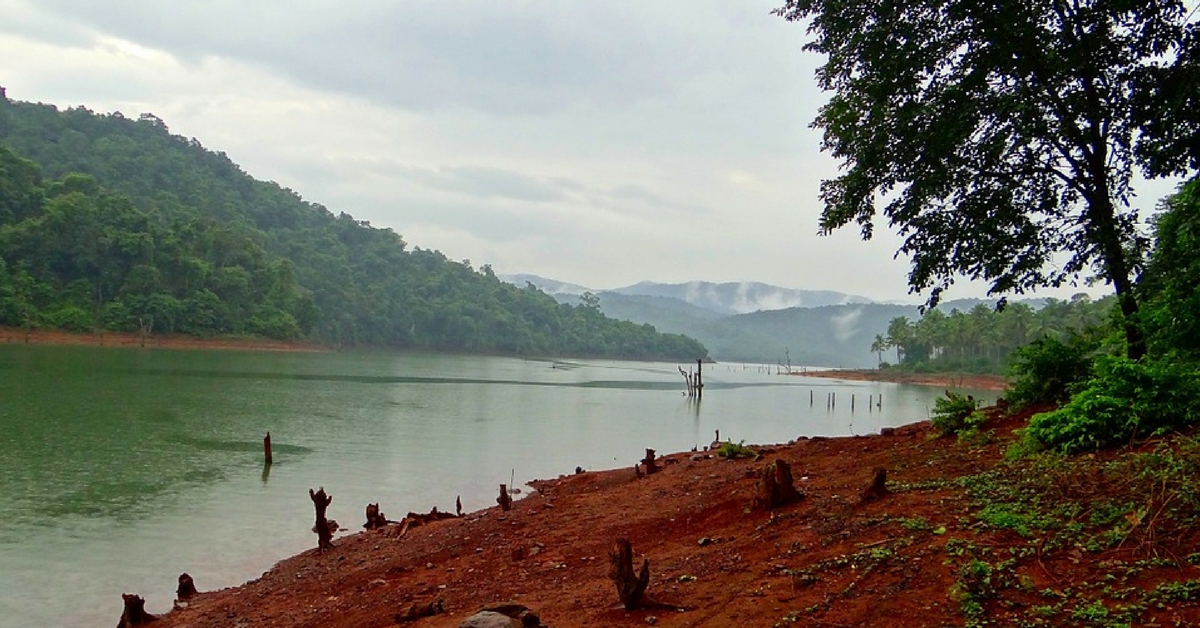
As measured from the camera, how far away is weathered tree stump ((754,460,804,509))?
9805mm

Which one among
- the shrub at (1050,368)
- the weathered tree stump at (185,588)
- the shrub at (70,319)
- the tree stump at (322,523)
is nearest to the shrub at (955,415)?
the shrub at (1050,368)

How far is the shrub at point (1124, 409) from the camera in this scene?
26.4 ft

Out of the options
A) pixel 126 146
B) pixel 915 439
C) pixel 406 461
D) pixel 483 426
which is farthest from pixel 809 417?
pixel 126 146

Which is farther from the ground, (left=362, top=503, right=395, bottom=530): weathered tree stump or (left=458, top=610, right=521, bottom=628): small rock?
(left=458, top=610, right=521, bottom=628): small rock

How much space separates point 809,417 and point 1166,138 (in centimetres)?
4353

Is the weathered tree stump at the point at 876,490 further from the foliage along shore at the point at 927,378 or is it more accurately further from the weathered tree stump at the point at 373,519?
the foliage along shore at the point at 927,378

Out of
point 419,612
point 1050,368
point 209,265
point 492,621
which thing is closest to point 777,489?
point 419,612

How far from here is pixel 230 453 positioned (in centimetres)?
2512

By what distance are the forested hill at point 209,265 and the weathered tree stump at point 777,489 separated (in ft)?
261

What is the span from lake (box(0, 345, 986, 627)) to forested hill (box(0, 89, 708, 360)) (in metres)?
20.6

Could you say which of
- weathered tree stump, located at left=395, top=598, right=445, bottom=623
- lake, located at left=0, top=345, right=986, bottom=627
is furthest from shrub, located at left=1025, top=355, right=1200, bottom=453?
lake, located at left=0, top=345, right=986, bottom=627

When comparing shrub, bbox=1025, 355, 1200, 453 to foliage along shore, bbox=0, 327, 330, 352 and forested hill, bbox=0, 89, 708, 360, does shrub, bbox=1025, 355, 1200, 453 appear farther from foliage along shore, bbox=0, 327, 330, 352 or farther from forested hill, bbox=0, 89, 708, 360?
forested hill, bbox=0, 89, 708, 360

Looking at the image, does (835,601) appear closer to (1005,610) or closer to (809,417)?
(1005,610)

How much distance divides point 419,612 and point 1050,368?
33.2 feet
